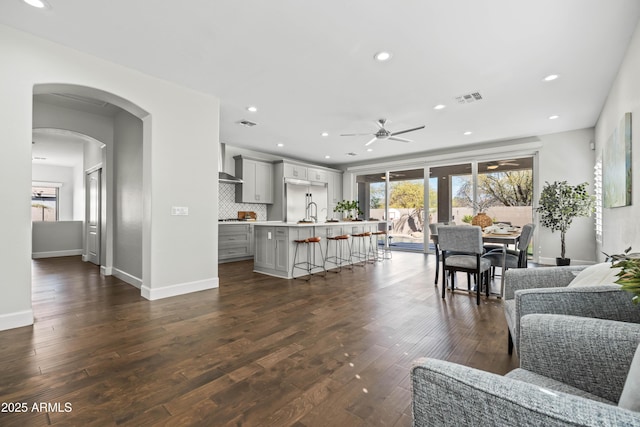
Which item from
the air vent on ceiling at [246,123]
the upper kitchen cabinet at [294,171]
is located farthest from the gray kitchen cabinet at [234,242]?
the air vent on ceiling at [246,123]

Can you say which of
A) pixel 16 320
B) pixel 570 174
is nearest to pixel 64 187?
pixel 16 320

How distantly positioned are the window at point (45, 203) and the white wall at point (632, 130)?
13802mm

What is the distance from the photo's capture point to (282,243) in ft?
15.6

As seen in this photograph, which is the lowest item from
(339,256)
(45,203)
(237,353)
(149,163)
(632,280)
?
(237,353)

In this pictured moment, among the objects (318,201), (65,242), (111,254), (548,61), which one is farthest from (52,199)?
(548,61)

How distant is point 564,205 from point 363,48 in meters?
4.79

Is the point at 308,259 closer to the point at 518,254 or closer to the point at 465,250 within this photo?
the point at 465,250

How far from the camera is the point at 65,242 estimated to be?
735 cm

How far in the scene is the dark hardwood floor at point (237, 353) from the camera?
1.53m

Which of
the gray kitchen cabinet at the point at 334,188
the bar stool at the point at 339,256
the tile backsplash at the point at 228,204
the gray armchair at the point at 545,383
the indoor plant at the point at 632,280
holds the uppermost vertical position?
the gray kitchen cabinet at the point at 334,188

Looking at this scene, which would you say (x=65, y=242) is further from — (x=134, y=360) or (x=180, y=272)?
(x=134, y=360)

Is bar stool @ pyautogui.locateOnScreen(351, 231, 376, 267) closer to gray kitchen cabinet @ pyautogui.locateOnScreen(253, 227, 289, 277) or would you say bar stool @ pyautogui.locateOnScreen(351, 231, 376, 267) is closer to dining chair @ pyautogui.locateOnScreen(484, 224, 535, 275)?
gray kitchen cabinet @ pyautogui.locateOnScreen(253, 227, 289, 277)

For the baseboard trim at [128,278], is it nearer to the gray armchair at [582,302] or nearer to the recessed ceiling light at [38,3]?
the recessed ceiling light at [38,3]

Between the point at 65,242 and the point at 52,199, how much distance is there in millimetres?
3947
